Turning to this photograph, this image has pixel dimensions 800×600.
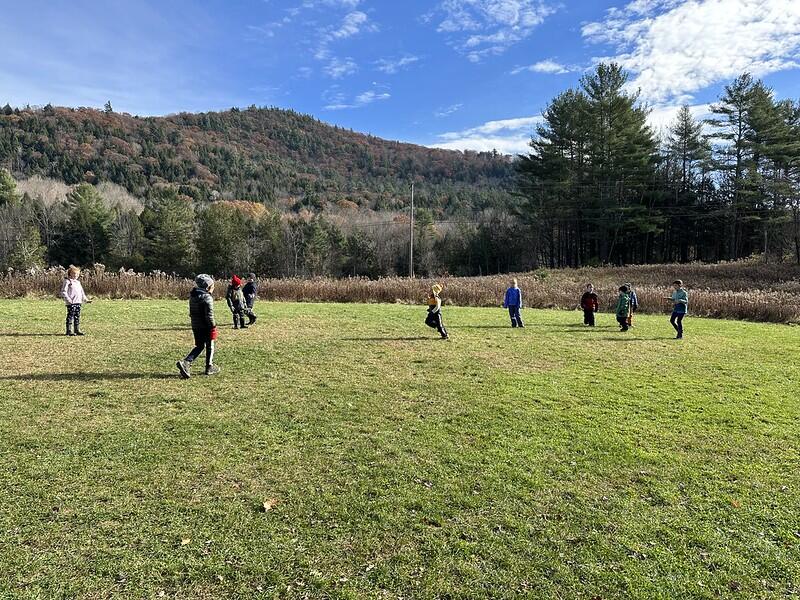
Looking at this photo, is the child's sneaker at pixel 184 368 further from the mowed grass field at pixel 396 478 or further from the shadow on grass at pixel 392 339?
the shadow on grass at pixel 392 339

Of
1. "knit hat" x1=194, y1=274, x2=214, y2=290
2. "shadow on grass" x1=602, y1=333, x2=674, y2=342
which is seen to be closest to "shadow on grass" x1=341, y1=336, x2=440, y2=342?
"knit hat" x1=194, y1=274, x2=214, y2=290

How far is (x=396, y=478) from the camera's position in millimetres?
4562

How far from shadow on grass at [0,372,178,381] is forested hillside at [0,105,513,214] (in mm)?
74201

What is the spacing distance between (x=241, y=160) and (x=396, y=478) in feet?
398

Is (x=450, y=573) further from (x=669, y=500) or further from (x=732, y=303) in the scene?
(x=732, y=303)

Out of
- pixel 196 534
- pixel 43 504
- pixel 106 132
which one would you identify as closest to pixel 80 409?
pixel 43 504

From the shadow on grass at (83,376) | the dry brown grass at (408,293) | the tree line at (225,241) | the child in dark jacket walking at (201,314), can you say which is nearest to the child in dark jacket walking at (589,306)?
the dry brown grass at (408,293)

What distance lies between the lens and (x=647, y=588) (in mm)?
3127

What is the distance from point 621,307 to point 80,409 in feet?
41.8

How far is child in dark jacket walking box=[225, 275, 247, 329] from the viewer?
12.5 m

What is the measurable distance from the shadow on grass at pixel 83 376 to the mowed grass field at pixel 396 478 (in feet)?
0.20

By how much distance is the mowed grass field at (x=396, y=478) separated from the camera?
10.6 feet

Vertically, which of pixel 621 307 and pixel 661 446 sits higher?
pixel 621 307

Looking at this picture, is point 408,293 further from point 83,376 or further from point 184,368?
point 83,376
